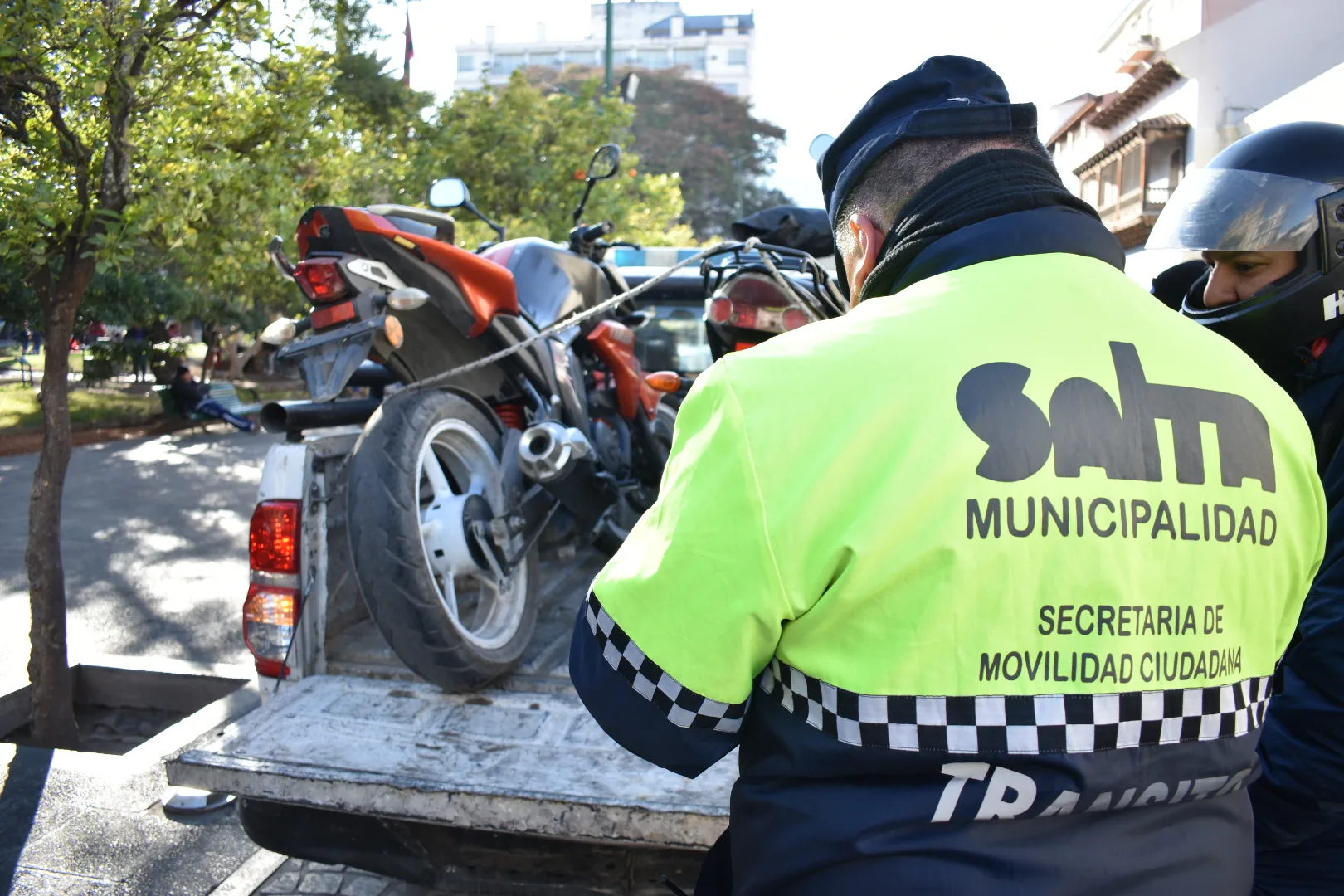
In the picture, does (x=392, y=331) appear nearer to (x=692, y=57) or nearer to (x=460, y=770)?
(x=460, y=770)

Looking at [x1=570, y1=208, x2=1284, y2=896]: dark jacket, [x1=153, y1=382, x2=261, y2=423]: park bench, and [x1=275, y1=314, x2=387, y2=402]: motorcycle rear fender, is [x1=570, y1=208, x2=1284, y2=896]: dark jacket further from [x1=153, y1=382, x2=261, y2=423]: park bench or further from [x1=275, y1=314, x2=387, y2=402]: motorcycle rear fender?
[x1=153, y1=382, x2=261, y2=423]: park bench

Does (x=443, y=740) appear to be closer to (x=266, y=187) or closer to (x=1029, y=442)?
(x=1029, y=442)

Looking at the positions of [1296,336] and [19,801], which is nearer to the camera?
[1296,336]

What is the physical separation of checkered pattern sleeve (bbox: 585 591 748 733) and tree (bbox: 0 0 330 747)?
3645 millimetres

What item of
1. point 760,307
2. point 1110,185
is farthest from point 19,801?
point 1110,185

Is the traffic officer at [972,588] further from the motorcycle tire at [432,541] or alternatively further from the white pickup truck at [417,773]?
the motorcycle tire at [432,541]

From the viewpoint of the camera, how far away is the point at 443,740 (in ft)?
8.46

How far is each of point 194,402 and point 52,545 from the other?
13839 millimetres

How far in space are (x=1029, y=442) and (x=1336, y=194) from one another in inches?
58.5

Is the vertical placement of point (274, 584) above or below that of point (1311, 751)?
below

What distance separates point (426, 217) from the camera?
3523 mm

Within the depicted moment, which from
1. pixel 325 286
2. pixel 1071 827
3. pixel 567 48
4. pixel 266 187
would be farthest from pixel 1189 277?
pixel 567 48

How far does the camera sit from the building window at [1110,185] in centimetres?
2843

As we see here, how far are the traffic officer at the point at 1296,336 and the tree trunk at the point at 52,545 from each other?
4.49 m
